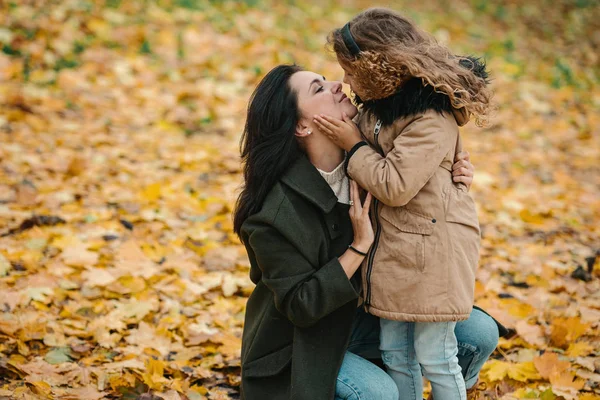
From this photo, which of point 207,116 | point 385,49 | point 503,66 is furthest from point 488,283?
point 503,66

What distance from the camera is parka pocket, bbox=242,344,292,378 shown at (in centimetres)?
221

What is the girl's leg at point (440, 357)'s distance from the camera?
2.13m

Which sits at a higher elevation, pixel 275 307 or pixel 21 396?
pixel 275 307

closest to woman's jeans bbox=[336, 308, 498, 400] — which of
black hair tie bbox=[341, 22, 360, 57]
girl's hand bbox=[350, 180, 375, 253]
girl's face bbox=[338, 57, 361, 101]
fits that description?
girl's hand bbox=[350, 180, 375, 253]

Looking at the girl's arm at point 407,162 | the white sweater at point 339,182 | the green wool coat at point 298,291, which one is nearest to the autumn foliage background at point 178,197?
the green wool coat at point 298,291

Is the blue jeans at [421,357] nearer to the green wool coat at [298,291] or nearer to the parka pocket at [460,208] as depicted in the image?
the green wool coat at [298,291]

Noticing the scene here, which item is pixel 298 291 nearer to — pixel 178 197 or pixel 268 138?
pixel 268 138

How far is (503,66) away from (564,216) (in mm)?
4331

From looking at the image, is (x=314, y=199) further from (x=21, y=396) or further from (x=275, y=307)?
(x=21, y=396)

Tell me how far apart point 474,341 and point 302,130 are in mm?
1020

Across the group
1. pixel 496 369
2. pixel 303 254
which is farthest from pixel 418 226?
pixel 496 369

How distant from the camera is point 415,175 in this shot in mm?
2006

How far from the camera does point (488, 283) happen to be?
365 centimetres

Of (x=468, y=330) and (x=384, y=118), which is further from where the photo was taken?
(x=468, y=330)
